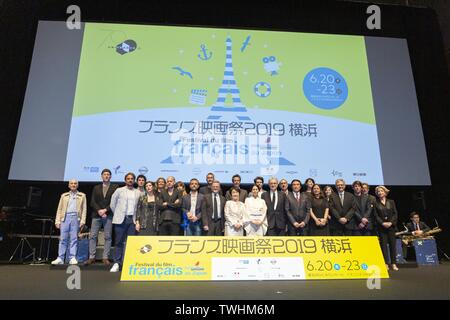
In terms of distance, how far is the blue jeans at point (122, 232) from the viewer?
4.70 m

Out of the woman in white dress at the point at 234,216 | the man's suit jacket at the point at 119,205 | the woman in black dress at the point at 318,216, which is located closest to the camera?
the woman in white dress at the point at 234,216

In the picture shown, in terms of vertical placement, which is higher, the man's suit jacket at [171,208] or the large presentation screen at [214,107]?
the large presentation screen at [214,107]

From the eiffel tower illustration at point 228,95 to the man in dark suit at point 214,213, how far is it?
1599 millimetres

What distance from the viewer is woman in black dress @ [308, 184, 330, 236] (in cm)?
486

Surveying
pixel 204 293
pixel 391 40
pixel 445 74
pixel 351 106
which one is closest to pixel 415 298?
pixel 204 293

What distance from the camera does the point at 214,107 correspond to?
596 cm

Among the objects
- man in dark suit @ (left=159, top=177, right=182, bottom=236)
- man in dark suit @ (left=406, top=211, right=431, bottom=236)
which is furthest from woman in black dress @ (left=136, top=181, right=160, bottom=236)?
man in dark suit @ (left=406, top=211, right=431, bottom=236)

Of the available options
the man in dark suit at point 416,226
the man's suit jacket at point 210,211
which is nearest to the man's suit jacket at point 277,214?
the man's suit jacket at point 210,211

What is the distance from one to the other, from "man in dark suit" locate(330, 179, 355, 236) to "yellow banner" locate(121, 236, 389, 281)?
122cm

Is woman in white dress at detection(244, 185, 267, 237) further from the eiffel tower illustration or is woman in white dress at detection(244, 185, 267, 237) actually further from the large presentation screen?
the eiffel tower illustration

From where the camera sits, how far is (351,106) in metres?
6.21

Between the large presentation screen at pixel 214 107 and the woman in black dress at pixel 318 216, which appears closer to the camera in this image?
the woman in black dress at pixel 318 216

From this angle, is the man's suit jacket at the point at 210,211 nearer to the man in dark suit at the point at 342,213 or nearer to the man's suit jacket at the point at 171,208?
the man's suit jacket at the point at 171,208
